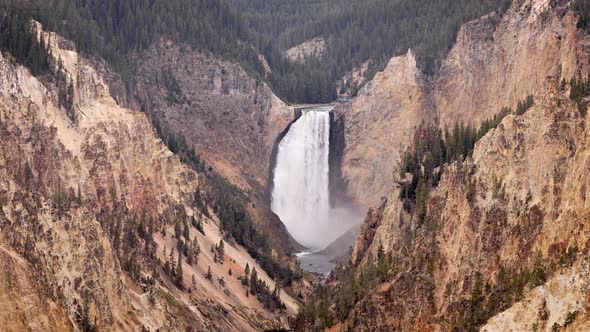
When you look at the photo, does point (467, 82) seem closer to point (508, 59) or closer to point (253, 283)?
point (508, 59)

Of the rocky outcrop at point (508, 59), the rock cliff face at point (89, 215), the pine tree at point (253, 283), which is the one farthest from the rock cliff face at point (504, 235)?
the rock cliff face at point (89, 215)

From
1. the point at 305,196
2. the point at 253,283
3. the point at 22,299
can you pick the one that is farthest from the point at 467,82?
the point at 22,299

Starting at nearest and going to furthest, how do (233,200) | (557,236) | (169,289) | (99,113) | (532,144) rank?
(557,236) → (532,144) → (169,289) → (99,113) → (233,200)

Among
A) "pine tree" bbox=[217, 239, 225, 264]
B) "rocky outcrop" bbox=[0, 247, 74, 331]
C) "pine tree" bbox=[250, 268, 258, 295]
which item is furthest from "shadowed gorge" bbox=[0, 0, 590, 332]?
"pine tree" bbox=[250, 268, 258, 295]

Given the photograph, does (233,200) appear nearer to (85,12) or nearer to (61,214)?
(85,12)

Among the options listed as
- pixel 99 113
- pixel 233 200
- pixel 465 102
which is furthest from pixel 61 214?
pixel 465 102

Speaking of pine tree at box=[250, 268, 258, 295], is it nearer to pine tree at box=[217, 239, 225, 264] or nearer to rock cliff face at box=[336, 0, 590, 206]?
pine tree at box=[217, 239, 225, 264]
